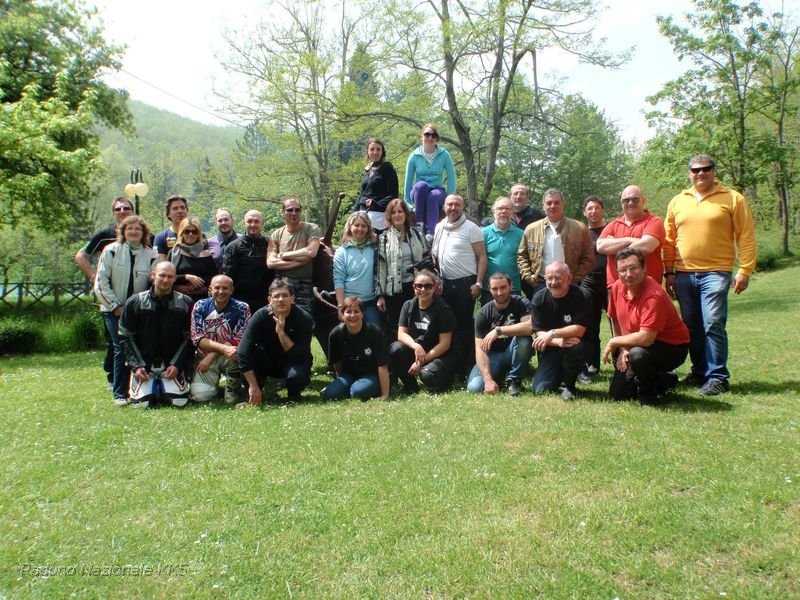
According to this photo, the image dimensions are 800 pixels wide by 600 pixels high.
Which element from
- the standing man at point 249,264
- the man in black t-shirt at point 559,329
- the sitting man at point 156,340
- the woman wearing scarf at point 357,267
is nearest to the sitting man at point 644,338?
the man in black t-shirt at point 559,329

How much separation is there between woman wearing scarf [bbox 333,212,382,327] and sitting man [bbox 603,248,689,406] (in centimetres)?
287

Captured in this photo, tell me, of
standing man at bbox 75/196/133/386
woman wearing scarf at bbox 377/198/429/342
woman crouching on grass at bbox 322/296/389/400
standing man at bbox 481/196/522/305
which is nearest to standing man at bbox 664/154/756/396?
standing man at bbox 481/196/522/305

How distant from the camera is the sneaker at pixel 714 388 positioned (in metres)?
5.74

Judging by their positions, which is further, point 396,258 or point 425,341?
point 396,258

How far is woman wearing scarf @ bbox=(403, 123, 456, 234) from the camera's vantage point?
840 centimetres

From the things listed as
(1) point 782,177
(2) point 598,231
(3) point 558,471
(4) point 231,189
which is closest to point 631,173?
(1) point 782,177

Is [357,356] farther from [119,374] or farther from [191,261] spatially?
[119,374]

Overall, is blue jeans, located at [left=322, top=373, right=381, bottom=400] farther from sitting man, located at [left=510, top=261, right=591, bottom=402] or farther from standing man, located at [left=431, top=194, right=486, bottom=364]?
sitting man, located at [left=510, top=261, right=591, bottom=402]

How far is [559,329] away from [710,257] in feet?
5.29

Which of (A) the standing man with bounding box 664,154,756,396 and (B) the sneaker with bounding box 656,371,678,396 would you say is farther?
(A) the standing man with bounding box 664,154,756,396

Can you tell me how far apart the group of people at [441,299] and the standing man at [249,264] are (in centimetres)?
2

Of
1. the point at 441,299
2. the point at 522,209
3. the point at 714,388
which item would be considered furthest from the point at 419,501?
the point at 522,209

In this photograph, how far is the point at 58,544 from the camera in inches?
135

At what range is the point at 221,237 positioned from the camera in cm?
820
